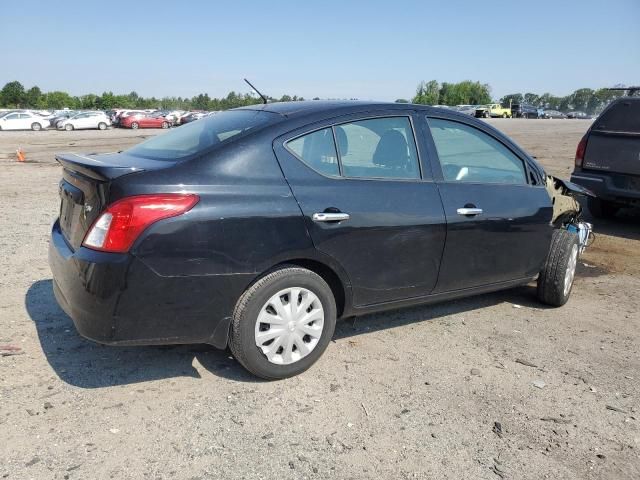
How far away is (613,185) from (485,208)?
15.0ft

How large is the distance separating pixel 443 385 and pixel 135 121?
159 ft

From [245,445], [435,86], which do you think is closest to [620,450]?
[245,445]

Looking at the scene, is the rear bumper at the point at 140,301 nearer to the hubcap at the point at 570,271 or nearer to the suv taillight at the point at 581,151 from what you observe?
the hubcap at the point at 570,271

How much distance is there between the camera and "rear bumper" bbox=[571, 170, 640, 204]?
759cm

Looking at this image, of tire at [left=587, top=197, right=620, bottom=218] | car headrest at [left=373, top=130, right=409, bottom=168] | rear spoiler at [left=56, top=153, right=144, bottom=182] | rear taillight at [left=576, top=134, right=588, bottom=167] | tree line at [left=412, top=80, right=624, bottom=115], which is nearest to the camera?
rear spoiler at [left=56, top=153, right=144, bottom=182]

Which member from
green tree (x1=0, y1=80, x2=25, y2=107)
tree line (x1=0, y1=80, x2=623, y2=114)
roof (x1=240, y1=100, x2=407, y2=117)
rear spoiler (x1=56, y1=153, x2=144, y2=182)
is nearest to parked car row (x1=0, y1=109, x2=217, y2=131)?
tree line (x1=0, y1=80, x2=623, y2=114)

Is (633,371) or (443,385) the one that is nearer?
(443,385)

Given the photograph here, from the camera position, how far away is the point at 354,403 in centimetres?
328

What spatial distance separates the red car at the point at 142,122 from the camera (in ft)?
157

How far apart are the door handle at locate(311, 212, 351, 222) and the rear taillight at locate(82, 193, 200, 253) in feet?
2.49

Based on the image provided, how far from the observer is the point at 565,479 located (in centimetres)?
266

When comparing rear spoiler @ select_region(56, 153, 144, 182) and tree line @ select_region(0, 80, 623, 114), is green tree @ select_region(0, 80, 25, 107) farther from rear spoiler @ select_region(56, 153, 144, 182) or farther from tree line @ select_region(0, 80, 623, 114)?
rear spoiler @ select_region(56, 153, 144, 182)

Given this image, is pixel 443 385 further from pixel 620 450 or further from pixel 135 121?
pixel 135 121

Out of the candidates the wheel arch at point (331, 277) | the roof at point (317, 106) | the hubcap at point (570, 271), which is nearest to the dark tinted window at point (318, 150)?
the roof at point (317, 106)
